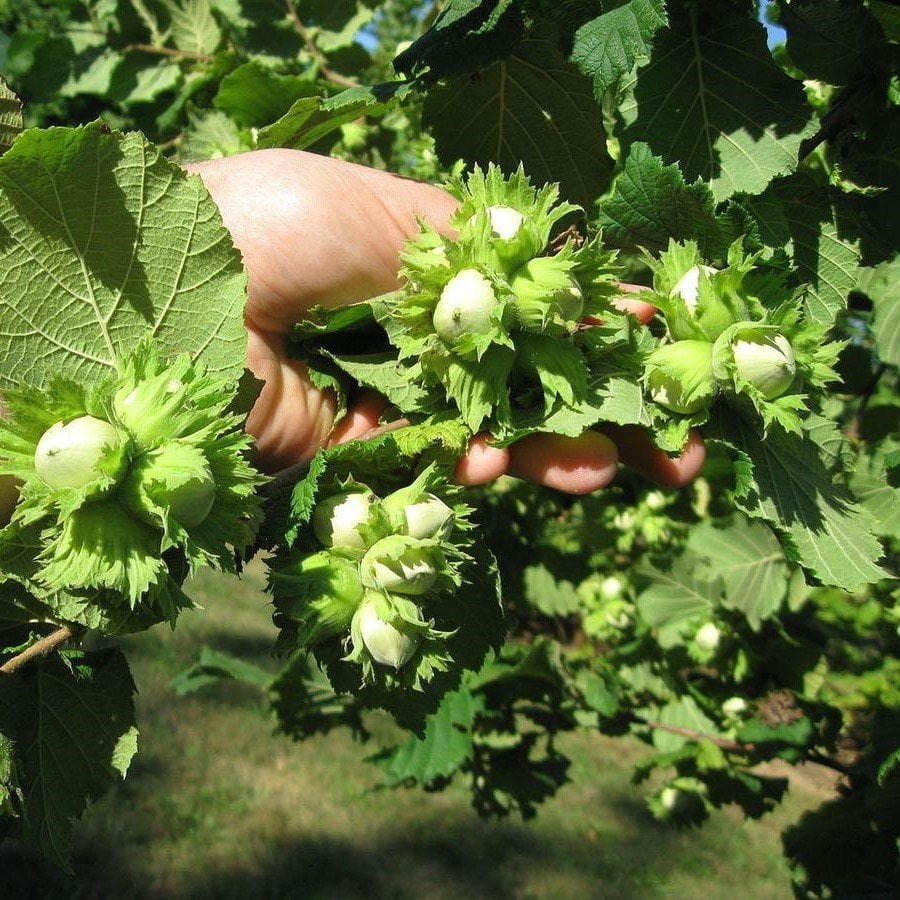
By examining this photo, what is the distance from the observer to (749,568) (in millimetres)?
3049

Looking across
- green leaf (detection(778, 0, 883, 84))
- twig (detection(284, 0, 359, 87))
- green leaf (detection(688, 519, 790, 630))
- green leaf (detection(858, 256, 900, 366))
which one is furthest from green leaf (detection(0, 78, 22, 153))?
green leaf (detection(688, 519, 790, 630))

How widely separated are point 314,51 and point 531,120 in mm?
1837

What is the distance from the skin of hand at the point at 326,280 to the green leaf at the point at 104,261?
0.32 m

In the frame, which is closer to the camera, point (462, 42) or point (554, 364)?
point (554, 364)

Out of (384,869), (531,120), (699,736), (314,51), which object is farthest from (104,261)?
(384,869)

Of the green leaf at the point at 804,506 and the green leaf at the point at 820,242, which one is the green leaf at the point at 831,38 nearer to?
the green leaf at the point at 820,242

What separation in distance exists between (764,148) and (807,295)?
0.92ft

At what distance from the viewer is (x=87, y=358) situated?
1254 mm

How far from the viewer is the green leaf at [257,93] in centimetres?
257

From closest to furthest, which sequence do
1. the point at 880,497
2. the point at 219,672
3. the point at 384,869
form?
1. the point at 880,497
2. the point at 219,672
3. the point at 384,869

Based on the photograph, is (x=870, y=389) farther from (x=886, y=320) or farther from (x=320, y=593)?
(x=320, y=593)

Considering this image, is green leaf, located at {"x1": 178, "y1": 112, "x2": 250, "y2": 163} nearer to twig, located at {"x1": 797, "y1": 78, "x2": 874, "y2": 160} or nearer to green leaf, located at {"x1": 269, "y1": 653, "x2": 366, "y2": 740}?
twig, located at {"x1": 797, "y1": 78, "x2": 874, "y2": 160}

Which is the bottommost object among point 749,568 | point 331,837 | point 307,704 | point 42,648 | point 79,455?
point 331,837

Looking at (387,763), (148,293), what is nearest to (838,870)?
(387,763)
